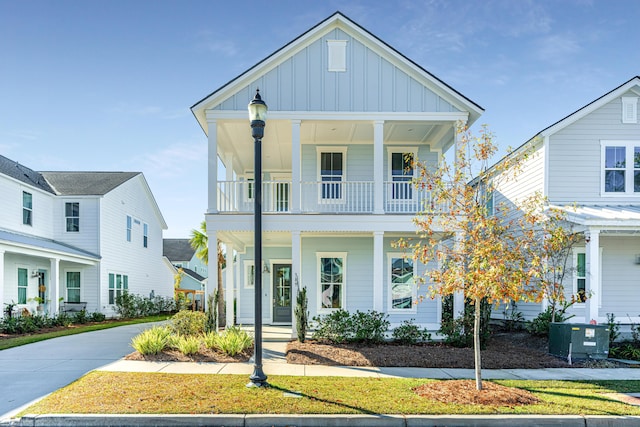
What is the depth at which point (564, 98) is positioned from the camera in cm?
1642

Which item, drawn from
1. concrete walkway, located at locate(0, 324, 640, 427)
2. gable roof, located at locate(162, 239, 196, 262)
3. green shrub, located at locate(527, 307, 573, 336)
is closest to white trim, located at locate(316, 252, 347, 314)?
concrete walkway, located at locate(0, 324, 640, 427)

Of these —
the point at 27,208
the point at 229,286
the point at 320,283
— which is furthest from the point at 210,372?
the point at 27,208

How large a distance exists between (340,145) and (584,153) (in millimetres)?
8042

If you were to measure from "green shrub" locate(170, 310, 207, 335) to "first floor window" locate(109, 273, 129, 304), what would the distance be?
14.2 meters

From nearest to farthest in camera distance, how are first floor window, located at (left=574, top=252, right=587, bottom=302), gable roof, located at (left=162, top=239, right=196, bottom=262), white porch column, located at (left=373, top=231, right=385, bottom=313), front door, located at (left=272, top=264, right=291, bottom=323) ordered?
white porch column, located at (left=373, top=231, right=385, bottom=313) < first floor window, located at (left=574, top=252, right=587, bottom=302) < front door, located at (left=272, top=264, right=291, bottom=323) < gable roof, located at (left=162, top=239, right=196, bottom=262)

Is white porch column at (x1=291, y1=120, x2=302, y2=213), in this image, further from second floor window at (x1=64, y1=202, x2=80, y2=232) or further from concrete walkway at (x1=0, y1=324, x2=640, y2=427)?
second floor window at (x1=64, y1=202, x2=80, y2=232)

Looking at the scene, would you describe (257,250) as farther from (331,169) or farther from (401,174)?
(401,174)

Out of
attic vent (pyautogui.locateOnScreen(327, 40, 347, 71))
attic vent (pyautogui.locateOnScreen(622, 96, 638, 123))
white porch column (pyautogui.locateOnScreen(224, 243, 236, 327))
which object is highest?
attic vent (pyautogui.locateOnScreen(327, 40, 347, 71))

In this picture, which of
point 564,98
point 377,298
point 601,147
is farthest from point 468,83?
point 377,298

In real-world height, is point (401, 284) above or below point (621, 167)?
below

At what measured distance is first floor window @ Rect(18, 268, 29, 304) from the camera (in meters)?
19.6

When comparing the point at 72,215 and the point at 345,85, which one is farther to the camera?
the point at 72,215

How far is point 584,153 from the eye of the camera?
14.9 metres

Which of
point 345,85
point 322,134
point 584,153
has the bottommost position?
point 584,153
